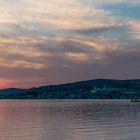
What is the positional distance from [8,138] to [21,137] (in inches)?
64.7

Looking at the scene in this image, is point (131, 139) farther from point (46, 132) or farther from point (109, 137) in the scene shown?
point (46, 132)

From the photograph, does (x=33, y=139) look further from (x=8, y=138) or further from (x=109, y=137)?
(x=109, y=137)

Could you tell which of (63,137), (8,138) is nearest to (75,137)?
(63,137)

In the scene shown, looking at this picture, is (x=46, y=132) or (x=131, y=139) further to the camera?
(x=46, y=132)

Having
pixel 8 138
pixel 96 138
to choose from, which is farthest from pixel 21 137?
pixel 96 138

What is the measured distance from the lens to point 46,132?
180 ft

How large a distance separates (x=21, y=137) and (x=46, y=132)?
700 centimetres

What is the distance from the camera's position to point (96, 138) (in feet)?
153

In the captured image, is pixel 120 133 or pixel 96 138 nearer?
pixel 96 138

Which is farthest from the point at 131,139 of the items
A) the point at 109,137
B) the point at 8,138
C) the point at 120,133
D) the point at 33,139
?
the point at 8,138

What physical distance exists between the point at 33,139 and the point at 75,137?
17.7 ft

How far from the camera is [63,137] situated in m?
48.7

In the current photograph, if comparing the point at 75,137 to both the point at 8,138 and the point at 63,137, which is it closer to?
the point at 63,137

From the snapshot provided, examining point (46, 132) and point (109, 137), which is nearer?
point (109, 137)
